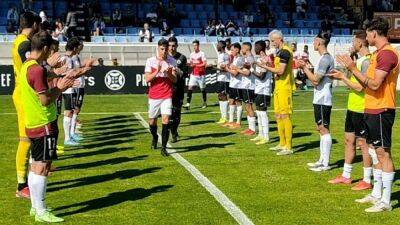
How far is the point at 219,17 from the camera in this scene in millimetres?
43438

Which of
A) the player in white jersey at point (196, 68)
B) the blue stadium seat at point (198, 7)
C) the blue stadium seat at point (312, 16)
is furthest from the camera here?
the blue stadium seat at point (312, 16)

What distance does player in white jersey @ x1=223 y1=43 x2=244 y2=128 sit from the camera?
1733 cm

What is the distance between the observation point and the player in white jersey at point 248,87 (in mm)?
16844

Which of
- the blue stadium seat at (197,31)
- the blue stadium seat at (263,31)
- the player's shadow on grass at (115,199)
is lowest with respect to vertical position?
the player's shadow on grass at (115,199)

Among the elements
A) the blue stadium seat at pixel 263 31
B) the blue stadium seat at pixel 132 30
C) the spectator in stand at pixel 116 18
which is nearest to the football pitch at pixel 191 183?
the blue stadium seat at pixel 132 30

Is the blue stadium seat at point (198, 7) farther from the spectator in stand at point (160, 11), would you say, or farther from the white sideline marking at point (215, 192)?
the white sideline marking at point (215, 192)

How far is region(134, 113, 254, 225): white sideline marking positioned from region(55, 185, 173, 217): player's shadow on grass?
65 centimetres

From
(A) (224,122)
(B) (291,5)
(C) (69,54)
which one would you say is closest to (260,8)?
(B) (291,5)

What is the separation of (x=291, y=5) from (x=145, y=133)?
31.7 metres

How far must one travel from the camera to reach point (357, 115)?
10555mm

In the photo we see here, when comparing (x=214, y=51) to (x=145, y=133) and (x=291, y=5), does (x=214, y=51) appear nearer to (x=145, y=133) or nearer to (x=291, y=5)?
(x=291, y=5)

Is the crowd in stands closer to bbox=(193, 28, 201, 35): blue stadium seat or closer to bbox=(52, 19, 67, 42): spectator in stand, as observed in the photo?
bbox=(52, 19, 67, 42): spectator in stand

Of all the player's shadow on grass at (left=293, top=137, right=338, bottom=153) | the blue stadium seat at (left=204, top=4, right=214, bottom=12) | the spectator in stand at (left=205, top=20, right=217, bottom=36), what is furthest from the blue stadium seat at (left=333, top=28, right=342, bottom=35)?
the player's shadow on grass at (left=293, top=137, right=338, bottom=153)

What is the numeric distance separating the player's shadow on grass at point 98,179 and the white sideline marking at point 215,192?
698 millimetres
